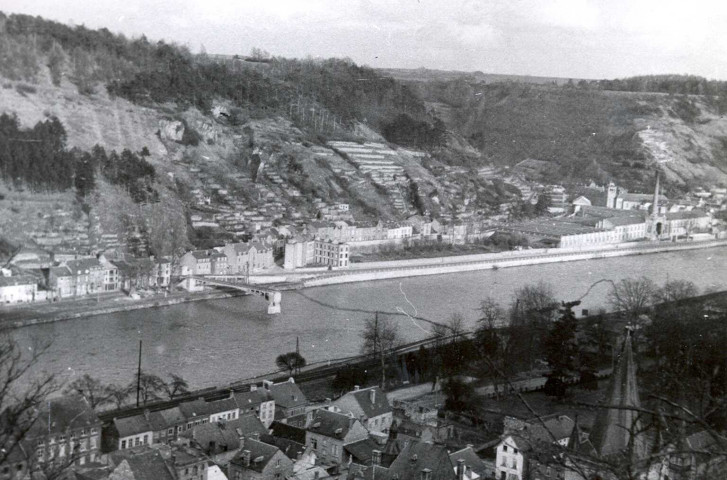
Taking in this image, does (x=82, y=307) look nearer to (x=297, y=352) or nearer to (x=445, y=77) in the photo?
(x=297, y=352)

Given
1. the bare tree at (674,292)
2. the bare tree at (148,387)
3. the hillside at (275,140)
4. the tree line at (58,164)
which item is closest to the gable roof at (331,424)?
the bare tree at (148,387)

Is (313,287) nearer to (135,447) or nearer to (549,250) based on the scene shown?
(549,250)

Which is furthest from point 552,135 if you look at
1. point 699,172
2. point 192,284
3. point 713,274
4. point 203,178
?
point 192,284

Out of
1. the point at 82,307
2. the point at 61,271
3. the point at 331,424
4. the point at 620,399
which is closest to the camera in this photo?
the point at 620,399

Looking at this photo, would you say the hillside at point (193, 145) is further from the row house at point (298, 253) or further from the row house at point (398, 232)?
the row house at point (298, 253)

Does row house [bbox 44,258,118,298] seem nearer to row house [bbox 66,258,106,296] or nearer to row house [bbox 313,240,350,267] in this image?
row house [bbox 66,258,106,296]

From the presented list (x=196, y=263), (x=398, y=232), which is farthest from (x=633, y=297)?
(x=196, y=263)
